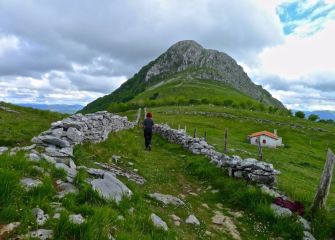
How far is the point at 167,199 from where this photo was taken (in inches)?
486

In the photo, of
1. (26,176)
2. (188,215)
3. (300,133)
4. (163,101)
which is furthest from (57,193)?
(163,101)

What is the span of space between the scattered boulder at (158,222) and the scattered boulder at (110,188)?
1.17m

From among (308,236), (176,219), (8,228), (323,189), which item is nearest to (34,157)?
(8,228)

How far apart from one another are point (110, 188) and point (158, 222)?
1.94 metres

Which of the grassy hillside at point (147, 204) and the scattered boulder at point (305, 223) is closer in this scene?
the grassy hillside at point (147, 204)

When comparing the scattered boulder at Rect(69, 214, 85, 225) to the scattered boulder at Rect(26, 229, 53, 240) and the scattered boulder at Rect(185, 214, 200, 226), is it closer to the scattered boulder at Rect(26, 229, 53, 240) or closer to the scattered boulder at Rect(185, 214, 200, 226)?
the scattered boulder at Rect(26, 229, 53, 240)

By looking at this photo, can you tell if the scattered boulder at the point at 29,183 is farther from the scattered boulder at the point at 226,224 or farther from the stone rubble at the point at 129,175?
the scattered boulder at the point at 226,224

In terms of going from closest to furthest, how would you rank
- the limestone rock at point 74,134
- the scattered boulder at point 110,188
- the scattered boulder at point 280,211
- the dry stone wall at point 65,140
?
the scattered boulder at point 110,188 → the dry stone wall at point 65,140 → the scattered boulder at point 280,211 → the limestone rock at point 74,134

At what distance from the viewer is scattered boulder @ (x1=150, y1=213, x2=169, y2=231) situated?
885 centimetres

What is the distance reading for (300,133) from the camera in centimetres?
9950

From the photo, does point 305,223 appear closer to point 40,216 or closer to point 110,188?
point 110,188

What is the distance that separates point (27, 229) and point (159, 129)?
34779 mm

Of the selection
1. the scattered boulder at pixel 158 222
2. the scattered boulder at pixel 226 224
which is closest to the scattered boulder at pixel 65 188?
the scattered boulder at pixel 158 222

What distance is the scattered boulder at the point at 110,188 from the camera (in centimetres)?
924
